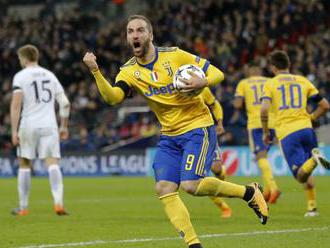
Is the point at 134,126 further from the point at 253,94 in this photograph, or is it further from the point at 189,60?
the point at 189,60

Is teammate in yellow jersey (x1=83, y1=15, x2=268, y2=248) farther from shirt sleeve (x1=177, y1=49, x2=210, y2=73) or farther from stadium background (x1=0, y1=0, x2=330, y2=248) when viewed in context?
stadium background (x1=0, y1=0, x2=330, y2=248)

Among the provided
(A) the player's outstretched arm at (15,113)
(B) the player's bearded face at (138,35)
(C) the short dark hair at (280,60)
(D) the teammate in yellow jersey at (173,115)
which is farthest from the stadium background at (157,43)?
(B) the player's bearded face at (138,35)

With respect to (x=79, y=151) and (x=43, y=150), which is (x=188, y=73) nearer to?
(x=43, y=150)

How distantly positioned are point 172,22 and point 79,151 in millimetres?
6638

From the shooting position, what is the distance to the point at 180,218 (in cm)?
780

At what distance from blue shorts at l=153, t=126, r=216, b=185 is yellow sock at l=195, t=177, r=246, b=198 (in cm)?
8

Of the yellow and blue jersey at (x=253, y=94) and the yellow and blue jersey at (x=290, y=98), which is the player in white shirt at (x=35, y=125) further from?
the yellow and blue jersey at (x=253, y=94)

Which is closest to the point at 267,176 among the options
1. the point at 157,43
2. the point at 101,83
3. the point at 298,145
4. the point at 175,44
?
the point at 298,145

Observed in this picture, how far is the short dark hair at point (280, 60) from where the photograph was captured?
40.2ft

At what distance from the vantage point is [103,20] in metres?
37.3

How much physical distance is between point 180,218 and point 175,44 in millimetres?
23222

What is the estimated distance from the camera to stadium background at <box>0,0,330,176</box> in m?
26.1

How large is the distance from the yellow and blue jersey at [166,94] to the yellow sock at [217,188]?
0.53 m

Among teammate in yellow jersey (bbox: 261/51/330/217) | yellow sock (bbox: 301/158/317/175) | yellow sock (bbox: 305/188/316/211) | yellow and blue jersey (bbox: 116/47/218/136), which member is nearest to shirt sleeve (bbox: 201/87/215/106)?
teammate in yellow jersey (bbox: 261/51/330/217)
